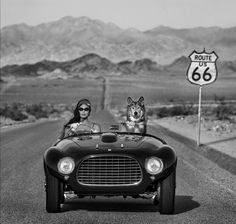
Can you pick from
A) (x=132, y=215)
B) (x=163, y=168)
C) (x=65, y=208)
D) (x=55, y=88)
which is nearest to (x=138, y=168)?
(x=163, y=168)

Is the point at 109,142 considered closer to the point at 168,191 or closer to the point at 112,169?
the point at 112,169

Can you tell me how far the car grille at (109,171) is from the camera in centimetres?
867

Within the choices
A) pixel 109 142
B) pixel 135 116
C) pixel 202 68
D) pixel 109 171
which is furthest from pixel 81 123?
pixel 202 68

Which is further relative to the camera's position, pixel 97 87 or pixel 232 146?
pixel 97 87

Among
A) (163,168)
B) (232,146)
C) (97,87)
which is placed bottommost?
(97,87)

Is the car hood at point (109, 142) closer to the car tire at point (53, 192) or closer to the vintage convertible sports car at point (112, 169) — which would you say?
the vintage convertible sports car at point (112, 169)

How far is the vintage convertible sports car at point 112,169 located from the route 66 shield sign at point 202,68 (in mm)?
13155

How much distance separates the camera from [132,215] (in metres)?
9.38

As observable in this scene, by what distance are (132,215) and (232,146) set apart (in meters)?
12.6

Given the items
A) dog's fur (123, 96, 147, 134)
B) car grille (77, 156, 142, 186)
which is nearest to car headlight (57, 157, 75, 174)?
car grille (77, 156, 142, 186)

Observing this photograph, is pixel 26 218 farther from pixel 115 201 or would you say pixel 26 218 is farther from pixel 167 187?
pixel 167 187

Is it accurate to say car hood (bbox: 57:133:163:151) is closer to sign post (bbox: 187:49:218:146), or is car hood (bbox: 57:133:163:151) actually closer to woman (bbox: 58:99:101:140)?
woman (bbox: 58:99:101:140)

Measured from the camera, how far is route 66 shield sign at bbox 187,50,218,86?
21.8 m

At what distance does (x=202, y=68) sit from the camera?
22.1 meters
